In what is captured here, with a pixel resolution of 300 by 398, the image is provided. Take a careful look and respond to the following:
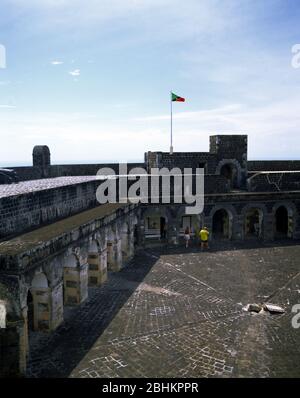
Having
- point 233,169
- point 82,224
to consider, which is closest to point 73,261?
point 82,224

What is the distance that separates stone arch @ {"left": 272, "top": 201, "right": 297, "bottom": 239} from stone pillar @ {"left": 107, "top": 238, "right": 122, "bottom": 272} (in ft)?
37.1

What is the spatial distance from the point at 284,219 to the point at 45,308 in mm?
19762

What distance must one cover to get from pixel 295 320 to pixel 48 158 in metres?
20.0

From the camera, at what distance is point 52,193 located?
13.4 metres

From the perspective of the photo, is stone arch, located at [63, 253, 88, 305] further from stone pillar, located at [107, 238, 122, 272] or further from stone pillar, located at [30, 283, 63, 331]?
stone pillar, located at [107, 238, 122, 272]

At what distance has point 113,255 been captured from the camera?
15.6m

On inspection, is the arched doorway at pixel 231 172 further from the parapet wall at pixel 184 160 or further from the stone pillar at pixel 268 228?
the stone pillar at pixel 268 228

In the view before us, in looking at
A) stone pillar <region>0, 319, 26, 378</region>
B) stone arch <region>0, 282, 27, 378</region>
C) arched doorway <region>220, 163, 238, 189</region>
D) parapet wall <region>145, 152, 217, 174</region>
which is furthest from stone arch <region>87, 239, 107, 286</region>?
arched doorway <region>220, 163, 238, 189</region>

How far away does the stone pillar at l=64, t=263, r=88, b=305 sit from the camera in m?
11.9

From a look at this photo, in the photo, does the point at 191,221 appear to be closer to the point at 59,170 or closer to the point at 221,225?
the point at 221,225

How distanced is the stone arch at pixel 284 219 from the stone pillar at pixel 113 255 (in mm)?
11309
